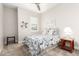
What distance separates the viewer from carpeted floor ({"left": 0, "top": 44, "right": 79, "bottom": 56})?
1.41m

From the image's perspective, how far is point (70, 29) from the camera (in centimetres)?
141

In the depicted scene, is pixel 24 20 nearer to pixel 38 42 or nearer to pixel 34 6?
pixel 34 6

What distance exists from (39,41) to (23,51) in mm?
333

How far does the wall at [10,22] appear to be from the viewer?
55.6 inches

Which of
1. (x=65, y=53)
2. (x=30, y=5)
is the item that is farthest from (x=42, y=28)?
(x=65, y=53)

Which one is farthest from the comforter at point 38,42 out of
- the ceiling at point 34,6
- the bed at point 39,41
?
the ceiling at point 34,6

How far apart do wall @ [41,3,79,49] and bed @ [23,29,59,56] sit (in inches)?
6.5

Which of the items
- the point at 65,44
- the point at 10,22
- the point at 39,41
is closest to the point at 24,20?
the point at 10,22

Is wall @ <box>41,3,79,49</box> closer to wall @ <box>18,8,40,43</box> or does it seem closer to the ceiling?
the ceiling

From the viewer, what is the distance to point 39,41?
141 centimetres

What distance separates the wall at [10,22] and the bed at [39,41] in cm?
26

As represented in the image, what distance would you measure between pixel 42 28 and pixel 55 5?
46 cm

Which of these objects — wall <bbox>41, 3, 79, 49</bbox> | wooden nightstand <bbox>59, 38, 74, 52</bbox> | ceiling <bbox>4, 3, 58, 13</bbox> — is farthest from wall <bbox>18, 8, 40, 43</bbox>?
wooden nightstand <bbox>59, 38, 74, 52</bbox>

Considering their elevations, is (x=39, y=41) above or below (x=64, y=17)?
below
